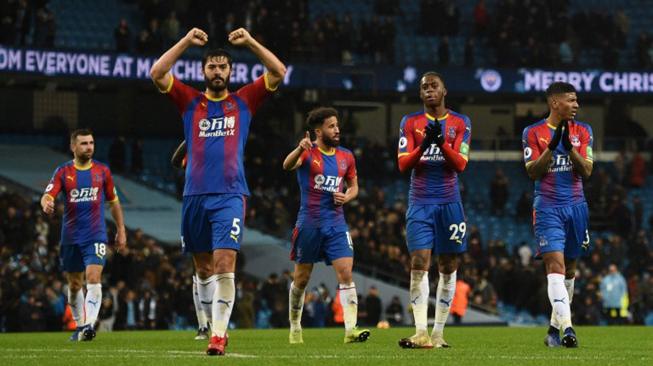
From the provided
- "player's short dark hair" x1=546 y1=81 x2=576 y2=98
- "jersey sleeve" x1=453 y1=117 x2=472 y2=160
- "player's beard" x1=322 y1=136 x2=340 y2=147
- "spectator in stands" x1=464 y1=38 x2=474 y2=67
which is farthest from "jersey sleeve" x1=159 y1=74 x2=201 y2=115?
"spectator in stands" x1=464 y1=38 x2=474 y2=67

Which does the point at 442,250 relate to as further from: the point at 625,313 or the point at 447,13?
the point at 447,13

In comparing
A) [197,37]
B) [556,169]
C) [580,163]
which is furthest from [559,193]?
[197,37]

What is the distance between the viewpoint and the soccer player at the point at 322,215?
14945mm

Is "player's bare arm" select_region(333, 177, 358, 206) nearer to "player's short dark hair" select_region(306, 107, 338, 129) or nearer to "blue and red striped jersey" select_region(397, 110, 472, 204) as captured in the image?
"player's short dark hair" select_region(306, 107, 338, 129)

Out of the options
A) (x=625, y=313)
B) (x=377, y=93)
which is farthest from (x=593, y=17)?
(x=625, y=313)

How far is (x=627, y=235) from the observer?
38125mm

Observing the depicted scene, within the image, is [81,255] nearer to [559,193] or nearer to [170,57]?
[170,57]

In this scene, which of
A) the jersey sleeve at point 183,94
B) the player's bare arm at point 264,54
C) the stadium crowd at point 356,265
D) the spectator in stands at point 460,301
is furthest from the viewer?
the spectator in stands at point 460,301

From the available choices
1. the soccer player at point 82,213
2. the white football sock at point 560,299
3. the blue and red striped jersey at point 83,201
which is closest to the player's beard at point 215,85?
the white football sock at point 560,299

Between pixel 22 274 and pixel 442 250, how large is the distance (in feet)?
49.7

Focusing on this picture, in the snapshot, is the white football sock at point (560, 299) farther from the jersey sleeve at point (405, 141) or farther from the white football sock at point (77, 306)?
the white football sock at point (77, 306)

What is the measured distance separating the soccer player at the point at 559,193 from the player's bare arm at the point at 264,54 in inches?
115

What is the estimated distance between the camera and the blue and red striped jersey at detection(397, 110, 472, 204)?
12.7m

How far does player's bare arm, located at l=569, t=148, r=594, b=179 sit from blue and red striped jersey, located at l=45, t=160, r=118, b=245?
6226mm
